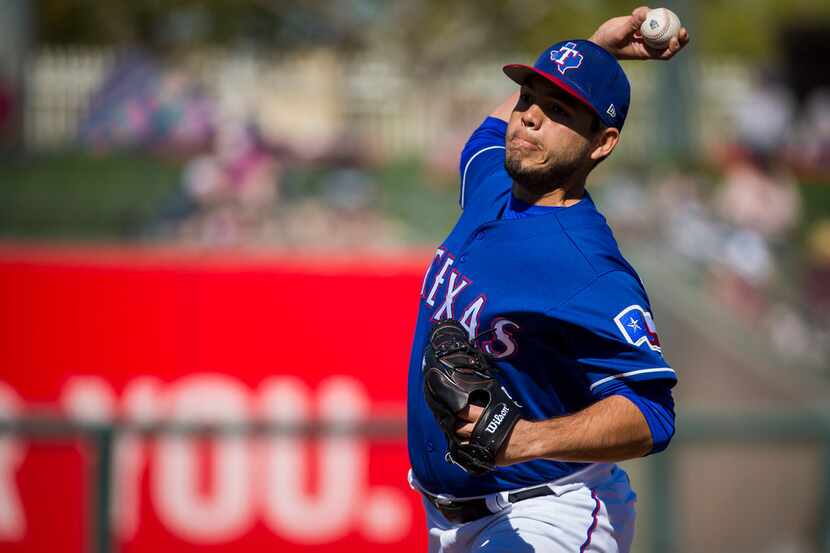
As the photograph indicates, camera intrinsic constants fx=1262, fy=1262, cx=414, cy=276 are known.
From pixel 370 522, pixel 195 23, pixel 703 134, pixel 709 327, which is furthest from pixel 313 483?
pixel 195 23

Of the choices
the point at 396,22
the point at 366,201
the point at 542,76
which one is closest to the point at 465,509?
the point at 542,76

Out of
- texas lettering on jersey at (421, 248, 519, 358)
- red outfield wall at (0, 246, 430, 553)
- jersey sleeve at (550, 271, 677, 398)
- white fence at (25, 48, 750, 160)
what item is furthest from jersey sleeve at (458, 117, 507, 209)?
white fence at (25, 48, 750, 160)

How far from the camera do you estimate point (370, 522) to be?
7.56 m

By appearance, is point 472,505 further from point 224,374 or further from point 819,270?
point 819,270

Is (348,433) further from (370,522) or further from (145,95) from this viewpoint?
(145,95)

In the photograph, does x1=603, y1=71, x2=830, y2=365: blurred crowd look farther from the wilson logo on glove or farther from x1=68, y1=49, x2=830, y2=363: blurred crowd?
the wilson logo on glove

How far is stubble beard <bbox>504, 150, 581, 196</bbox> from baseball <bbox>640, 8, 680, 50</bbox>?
41 cm

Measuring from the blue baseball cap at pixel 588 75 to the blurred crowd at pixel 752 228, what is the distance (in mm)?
5046

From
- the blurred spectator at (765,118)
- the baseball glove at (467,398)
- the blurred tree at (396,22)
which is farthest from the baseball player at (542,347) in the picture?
the blurred tree at (396,22)

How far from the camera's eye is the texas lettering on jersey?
128 inches

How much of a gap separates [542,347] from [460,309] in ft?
0.78

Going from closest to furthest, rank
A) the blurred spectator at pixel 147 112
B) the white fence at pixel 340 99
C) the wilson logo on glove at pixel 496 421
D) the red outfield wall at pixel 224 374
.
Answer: the wilson logo on glove at pixel 496 421 < the red outfield wall at pixel 224 374 < the blurred spectator at pixel 147 112 < the white fence at pixel 340 99

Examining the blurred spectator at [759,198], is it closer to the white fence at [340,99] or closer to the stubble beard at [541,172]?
the white fence at [340,99]

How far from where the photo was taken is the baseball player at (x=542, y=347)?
2867mm
